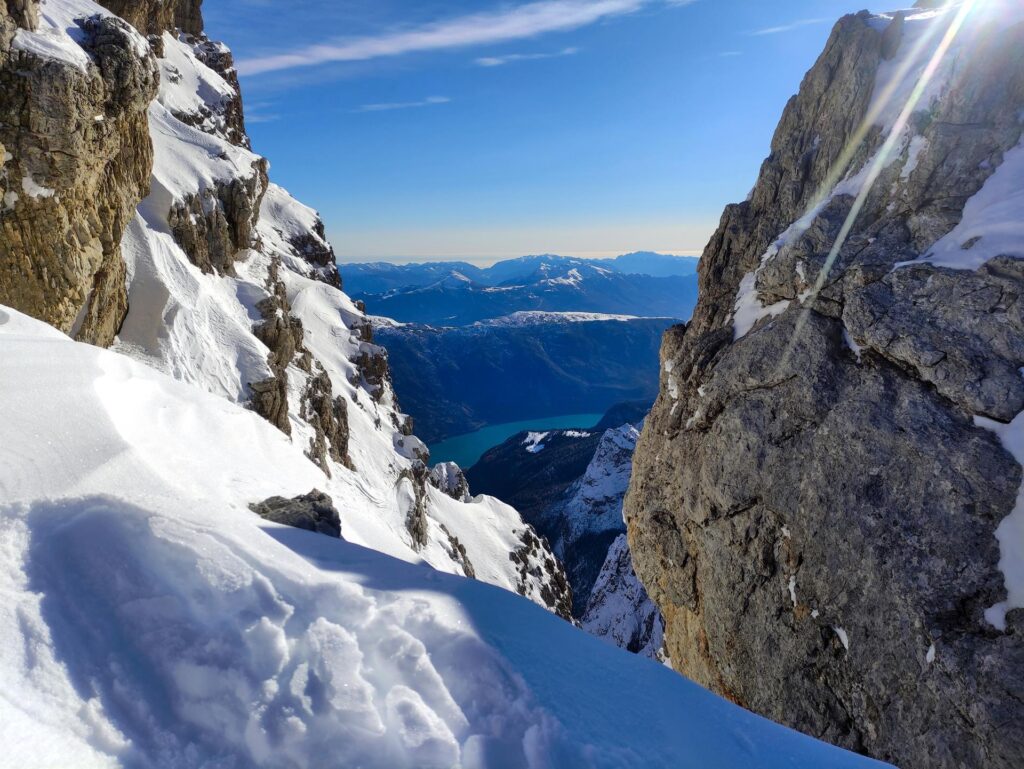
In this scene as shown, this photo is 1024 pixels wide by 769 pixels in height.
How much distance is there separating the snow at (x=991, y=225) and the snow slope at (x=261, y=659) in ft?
33.1

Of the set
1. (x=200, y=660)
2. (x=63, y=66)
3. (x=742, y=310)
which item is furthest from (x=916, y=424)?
(x=63, y=66)

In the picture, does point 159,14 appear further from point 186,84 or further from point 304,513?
point 304,513

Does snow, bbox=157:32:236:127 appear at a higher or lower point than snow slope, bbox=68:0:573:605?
higher

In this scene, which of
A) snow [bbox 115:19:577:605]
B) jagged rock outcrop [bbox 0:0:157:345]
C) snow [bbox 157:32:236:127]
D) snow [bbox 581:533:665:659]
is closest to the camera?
jagged rock outcrop [bbox 0:0:157:345]

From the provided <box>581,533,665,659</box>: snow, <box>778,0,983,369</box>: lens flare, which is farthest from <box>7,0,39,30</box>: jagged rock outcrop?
<box>581,533,665,659</box>: snow

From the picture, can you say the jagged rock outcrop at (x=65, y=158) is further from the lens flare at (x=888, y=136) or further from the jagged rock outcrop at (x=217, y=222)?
the lens flare at (x=888, y=136)

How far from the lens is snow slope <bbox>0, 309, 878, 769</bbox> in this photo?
14.3ft

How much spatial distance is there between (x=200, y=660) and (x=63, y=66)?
21.4m

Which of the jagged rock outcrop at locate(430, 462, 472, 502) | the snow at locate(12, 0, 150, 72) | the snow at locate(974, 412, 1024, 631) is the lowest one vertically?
the jagged rock outcrop at locate(430, 462, 472, 502)

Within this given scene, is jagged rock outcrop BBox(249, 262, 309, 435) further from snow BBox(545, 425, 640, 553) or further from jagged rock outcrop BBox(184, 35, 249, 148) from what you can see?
snow BBox(545, 425, 640, 553)

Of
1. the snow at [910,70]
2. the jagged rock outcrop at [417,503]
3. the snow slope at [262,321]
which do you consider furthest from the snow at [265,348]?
the snow at [910,70]

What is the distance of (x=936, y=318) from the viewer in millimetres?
10953

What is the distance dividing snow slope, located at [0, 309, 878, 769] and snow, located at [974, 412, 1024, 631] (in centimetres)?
525

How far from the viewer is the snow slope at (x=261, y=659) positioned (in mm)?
4359
